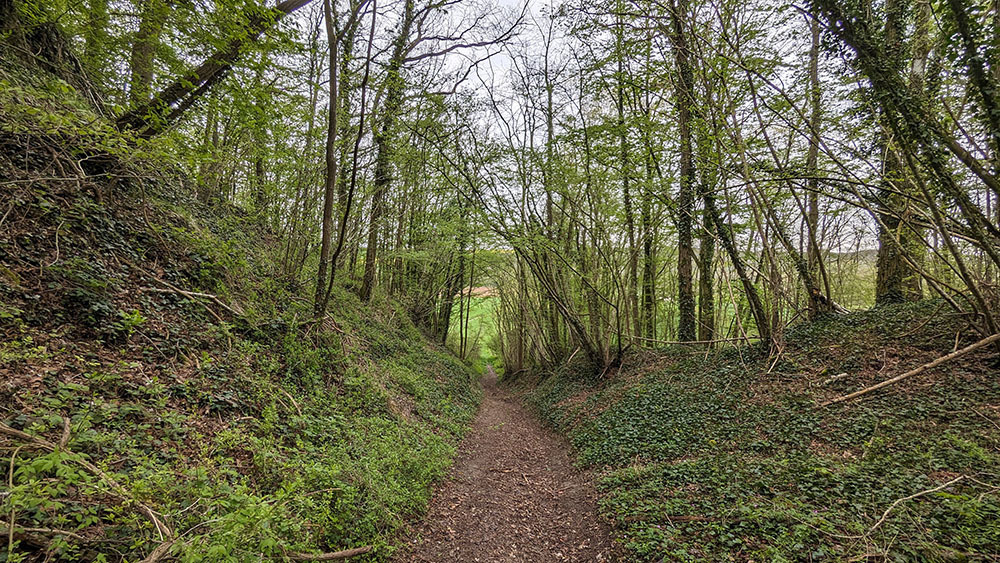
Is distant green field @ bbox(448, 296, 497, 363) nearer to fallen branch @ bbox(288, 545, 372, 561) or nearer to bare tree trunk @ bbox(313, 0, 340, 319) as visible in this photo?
bare tree trunk @ bbox(313, 0, 340, 319)

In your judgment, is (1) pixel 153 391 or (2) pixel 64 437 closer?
(2) pixel 64 437

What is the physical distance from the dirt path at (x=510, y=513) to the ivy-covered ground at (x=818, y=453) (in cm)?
43

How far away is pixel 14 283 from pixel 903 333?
36.4 ft

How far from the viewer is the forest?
114 inches

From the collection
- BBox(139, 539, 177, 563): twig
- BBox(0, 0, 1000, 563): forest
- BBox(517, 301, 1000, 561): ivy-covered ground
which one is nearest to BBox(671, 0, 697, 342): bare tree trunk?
BBox(0, 0, 1000, 563): forest

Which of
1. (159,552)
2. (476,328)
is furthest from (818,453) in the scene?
(476,328)

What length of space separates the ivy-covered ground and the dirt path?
432 mm

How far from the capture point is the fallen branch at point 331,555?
107 inches

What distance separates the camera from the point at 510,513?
490cm

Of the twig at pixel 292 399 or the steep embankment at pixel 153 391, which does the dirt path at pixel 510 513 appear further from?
the twig at pixel 292 399

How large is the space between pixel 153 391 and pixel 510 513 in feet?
13.9

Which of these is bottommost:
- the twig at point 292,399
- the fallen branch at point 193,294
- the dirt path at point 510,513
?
the dirt path at point 510,513

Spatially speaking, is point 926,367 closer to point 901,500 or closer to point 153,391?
point 901,500

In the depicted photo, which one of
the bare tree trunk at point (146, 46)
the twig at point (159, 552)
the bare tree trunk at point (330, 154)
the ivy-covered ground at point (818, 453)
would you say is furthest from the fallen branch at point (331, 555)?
the bare tree trunk at point (146, 46)
